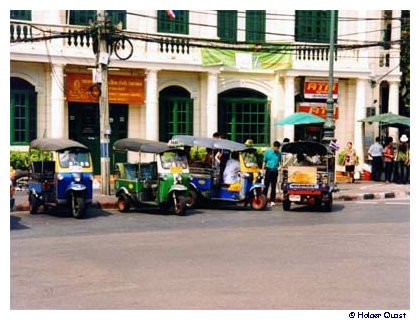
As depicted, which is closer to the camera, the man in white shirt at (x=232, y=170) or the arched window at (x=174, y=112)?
the man in white shirt at (x=232, y=170)

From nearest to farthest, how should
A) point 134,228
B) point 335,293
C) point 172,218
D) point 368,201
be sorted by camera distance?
point 335,293
point 134,228
point 172,218
point 368,201

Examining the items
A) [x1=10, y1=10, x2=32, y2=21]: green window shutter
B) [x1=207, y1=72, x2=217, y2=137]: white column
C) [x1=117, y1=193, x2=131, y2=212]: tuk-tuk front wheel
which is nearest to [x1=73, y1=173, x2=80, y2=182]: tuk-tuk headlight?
[x1=117, y1=193, x2=131, y2=212]: tuk-tuk front wheel

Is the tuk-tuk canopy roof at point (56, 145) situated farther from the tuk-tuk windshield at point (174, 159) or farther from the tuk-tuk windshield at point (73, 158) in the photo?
the tuk-tuk windshield at point (174, 159)

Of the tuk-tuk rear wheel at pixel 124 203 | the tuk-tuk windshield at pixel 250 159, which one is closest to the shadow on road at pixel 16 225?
the tuk-tuk rear wheel at pixel 124 203

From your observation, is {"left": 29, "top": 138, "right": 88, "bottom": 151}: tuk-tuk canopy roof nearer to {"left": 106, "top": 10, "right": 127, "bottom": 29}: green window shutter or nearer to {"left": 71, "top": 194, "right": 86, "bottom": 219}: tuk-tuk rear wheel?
{"left": 71, "top": 194, "right": 86, "bottom": 219}: tuk-tuk rear wheel

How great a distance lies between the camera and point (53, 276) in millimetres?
8195

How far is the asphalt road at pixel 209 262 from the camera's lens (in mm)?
7051

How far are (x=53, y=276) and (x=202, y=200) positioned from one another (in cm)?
837

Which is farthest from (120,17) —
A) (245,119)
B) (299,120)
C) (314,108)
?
(314,108)

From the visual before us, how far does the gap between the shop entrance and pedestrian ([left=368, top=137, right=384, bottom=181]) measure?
29.2ft

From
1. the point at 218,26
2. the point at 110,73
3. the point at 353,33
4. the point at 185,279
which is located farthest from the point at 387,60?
the point at 185,279

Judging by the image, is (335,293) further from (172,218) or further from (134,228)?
(172,218)

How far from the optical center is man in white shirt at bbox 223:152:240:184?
52.5ft

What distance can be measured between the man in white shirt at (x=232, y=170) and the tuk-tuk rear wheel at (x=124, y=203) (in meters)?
2.47
